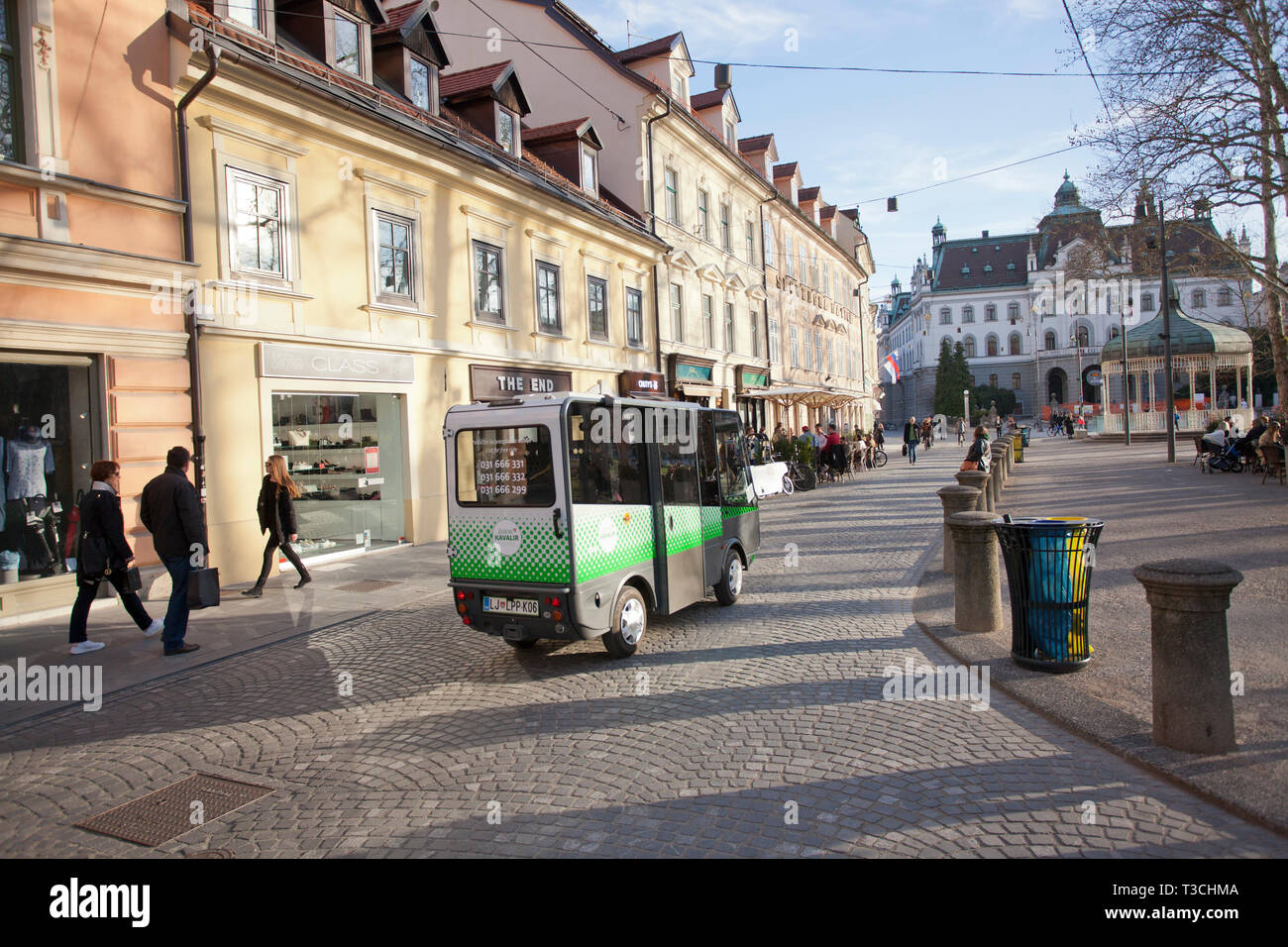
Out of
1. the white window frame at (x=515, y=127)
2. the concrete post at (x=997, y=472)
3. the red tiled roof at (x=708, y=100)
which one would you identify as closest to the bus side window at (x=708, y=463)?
the concrete post at (x=997, y=472)

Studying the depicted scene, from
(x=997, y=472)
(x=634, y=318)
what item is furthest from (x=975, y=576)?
(x=634, y=318)

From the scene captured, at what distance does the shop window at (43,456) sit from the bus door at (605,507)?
680 centimetres

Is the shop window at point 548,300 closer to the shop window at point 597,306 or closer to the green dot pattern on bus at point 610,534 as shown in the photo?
the shop window at point 597,306

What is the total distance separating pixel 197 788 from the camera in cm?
465

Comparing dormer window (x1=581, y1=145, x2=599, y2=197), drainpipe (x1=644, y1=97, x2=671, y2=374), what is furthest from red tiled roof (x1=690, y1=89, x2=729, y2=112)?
dormer window (x1=581, y1=145, x2=599, y2=197)

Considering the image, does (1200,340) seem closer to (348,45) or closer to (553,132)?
(553,132)

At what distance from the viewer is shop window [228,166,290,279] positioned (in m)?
11.3

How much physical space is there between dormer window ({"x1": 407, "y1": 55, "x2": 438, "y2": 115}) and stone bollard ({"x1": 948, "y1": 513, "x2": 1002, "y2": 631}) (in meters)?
13.5

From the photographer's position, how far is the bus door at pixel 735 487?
9.02 meters

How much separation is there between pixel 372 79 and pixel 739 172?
57.3ft

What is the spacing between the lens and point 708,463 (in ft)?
28.7

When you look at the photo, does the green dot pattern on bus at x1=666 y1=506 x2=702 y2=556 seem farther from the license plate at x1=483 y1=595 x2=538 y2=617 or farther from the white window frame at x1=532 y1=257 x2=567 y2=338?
the white window frame at x1=532 y1=257 x2=567 y2=338

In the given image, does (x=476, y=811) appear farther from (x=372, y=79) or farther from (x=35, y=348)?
(x=372, y=79)

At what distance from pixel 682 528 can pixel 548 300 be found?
11.7 meters
